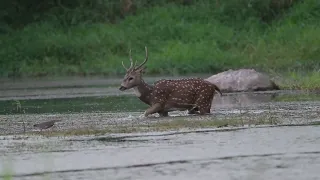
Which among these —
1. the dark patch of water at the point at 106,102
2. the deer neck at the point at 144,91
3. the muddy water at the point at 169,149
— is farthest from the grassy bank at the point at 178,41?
the muddy water at the point at 169,149

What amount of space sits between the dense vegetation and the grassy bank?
1.1 inches

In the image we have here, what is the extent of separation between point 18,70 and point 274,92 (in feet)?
41.4

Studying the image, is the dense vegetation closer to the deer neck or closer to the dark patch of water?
the dark patch of water

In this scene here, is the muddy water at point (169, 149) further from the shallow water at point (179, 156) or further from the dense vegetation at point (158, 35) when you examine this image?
the dense vegetation at point (158, 35)

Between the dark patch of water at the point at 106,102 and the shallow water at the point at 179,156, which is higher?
the shallow water at the point at 179,156

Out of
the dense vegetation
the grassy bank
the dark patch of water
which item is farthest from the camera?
the dense vegetation

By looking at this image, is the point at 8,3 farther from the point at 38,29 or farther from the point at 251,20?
the point at 251,20

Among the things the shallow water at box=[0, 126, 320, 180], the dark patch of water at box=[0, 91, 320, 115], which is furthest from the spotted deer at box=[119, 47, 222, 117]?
the shallow water at box=[0, 126, 320, 180]

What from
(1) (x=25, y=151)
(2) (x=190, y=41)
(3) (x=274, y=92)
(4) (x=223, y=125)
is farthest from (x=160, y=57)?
(1) (x=25, y=151)

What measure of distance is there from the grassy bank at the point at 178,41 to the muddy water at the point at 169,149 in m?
13.4

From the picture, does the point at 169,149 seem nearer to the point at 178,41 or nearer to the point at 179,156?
the point at 179,156

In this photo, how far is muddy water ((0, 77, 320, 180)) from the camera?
7.38 metres

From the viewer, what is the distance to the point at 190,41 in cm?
3000

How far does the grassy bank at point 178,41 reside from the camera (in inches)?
1080
